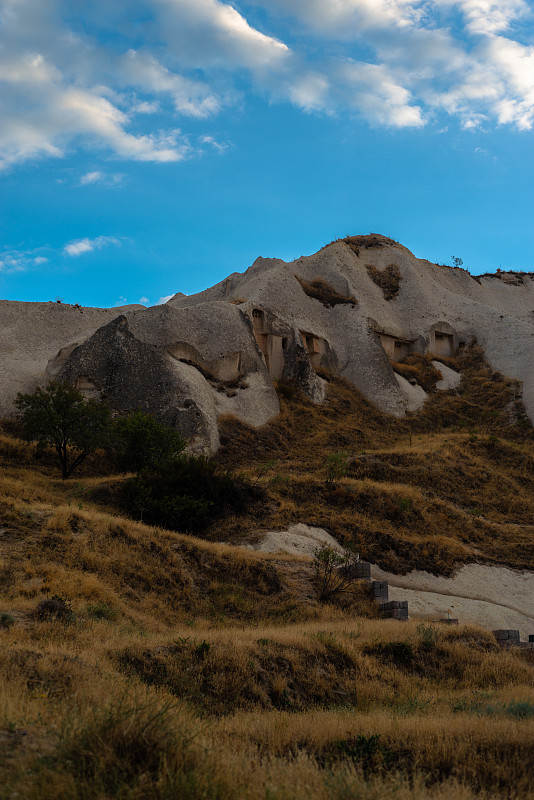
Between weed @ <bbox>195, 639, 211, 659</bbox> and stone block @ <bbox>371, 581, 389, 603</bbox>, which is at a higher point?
weed @ <bbox>195, 639, 211, 659</bbox>

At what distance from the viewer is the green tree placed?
2659 cm

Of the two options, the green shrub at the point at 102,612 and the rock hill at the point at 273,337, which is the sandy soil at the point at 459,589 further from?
the rock hill at the point at 273,337

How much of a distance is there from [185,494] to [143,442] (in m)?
6.52

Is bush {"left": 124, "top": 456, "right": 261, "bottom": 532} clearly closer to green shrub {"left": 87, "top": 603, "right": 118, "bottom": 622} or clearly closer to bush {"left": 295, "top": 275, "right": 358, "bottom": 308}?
green shrub {"left": 87, "top": 603, "right": 118, "bottom": 622}

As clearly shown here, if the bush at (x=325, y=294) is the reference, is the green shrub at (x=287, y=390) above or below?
below

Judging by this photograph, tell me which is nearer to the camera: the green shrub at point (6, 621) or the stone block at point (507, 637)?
the green shrub at point (6, 621)

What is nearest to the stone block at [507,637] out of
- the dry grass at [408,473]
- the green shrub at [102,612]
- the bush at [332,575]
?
the bush at [332,575]

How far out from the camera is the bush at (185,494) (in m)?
20.1

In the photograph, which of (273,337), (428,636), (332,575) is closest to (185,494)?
(332,575)

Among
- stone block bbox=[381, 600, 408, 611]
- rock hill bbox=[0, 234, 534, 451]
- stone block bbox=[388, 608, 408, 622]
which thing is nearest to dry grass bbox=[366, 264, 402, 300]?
rock hill bbox=[0, 234, 534, 451]

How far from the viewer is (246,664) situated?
9523 millimetres

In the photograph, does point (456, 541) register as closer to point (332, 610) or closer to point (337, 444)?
point (332, 610)

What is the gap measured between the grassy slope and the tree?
1187 millimetres

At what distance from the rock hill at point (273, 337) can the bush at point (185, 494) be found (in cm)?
738
